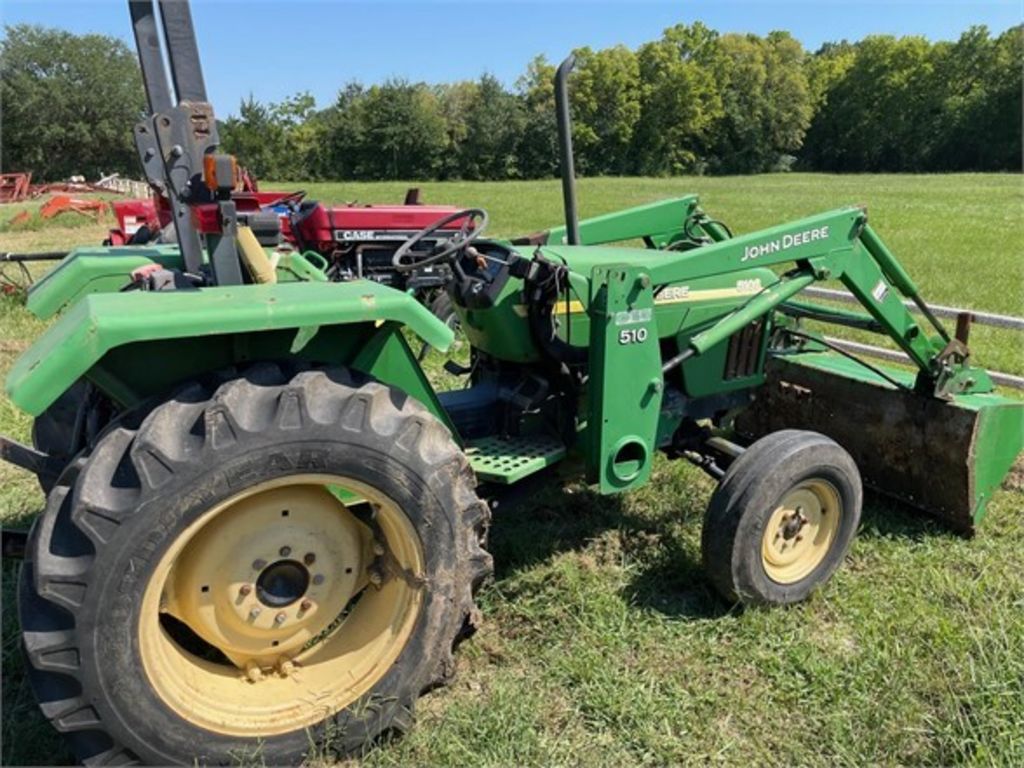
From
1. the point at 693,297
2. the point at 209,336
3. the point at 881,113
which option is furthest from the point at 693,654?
the point at 881,113

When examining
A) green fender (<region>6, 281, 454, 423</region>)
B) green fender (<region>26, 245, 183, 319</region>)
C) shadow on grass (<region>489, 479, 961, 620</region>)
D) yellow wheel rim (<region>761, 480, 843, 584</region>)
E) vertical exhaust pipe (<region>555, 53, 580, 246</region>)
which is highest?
vertical exhaust pipe (<region>555, 53, 580, 246</region>)

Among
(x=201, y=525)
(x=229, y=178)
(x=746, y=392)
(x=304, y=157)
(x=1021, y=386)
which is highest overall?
(x=229, y=178)

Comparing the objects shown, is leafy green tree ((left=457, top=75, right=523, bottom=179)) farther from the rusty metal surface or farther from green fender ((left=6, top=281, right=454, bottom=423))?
green fender ((left=6, top=281, right=454, bottom=423))

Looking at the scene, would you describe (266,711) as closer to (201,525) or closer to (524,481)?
(201,525)

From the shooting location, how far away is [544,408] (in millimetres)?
3168

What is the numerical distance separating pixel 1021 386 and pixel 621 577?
2.78 meters

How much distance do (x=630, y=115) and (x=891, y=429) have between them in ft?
167

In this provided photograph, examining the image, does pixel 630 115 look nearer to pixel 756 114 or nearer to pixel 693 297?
pixel 756 114

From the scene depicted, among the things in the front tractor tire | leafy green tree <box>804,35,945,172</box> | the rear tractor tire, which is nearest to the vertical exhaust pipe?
the rear tractor tire

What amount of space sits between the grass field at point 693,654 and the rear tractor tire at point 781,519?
0.11 m

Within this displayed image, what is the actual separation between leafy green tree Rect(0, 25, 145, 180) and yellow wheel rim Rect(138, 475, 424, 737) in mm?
49556

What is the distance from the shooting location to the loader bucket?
3.48m

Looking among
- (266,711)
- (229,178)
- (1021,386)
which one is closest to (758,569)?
(266,711)

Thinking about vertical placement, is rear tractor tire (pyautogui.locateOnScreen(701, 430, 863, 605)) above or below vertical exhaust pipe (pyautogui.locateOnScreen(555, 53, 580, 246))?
below
